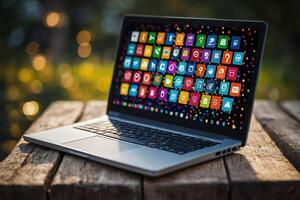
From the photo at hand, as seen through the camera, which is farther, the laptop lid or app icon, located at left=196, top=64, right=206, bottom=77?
app icon, located at left=196, top=64, right=206, bottom=77

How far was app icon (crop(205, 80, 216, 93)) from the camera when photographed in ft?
4.89

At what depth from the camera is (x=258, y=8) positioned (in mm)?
4289

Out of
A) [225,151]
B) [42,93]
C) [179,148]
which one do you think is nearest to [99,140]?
[179,148]

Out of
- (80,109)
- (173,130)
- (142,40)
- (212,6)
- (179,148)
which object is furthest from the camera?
(212,6)

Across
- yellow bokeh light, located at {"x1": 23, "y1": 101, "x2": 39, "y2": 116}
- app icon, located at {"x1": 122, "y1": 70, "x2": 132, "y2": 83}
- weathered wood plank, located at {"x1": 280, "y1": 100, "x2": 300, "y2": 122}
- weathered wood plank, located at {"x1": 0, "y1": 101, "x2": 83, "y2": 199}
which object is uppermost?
app icon, located at {"x1": 122, "y1": 70, "x2": 132, "y2": 83}

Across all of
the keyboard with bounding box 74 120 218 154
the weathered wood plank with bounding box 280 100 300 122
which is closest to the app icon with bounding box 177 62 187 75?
the keyboard with bounding box 74 120 218 154

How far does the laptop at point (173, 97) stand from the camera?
1293 mm

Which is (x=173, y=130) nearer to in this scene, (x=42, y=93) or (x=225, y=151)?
(x=225, y=151)

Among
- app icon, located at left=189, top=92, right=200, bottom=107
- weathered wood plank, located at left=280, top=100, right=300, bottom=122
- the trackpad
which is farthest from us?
weathered wood plank, located at left=280, top=100, right=300, bottom=122

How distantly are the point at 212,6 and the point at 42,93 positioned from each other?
232cm

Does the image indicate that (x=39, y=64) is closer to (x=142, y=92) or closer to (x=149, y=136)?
(x=142, y=92)

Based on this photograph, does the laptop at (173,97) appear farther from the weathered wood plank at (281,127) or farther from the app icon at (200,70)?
the weathered wood plank at (281,127)

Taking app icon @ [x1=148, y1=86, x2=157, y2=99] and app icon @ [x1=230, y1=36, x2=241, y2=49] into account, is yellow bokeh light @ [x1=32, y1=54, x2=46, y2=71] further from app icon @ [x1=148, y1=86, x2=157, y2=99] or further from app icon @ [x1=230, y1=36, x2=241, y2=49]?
app icon @ [x1=230, y1=36, x2=241, y2=49]

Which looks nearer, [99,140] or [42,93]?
[99,140]
